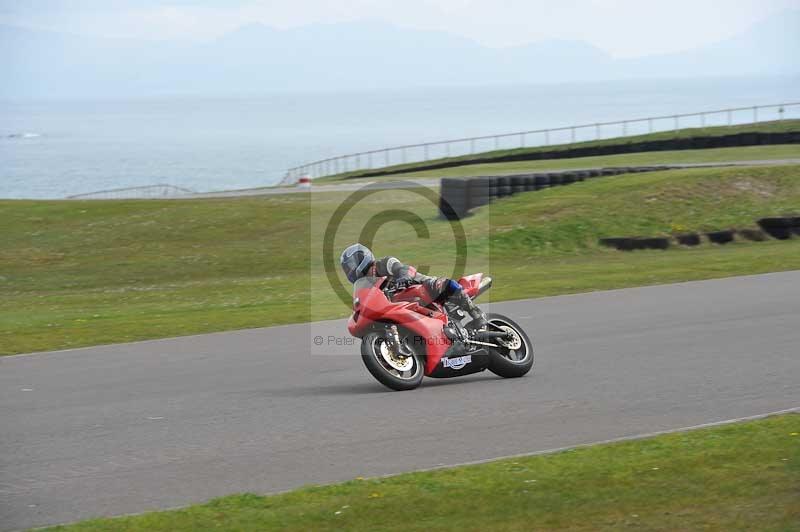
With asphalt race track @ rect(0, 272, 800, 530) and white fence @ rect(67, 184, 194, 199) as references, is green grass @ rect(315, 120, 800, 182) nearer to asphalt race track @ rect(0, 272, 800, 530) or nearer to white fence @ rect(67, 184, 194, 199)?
white fence @ rect(67, 184, 194, 199)

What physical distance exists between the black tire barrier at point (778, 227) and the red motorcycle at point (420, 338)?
15697mm

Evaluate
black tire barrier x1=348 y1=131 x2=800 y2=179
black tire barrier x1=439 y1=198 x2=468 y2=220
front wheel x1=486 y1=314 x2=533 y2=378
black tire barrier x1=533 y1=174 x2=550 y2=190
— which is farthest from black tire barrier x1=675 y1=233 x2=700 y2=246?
black tire barrier x1=348 y1=131 x2=800 y2=179

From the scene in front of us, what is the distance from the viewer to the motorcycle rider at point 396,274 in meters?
9.83

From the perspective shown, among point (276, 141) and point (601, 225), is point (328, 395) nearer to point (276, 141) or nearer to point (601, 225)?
point (601, 225)

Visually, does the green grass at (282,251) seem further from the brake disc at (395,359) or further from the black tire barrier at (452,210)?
the brake disc at (395,359)

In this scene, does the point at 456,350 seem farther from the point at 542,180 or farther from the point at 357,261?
the point at 542,180

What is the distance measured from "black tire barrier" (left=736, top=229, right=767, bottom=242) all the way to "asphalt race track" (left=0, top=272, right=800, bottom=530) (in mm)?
10525

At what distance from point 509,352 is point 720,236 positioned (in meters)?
15.1

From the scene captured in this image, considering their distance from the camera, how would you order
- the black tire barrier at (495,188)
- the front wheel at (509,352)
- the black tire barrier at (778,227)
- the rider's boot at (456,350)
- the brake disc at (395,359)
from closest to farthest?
the brake disc at (395,359), the rider's boot at (456,350), the front wheel at (509,352), the black tire barrier at (778,227), the black tire barrier at (495,188)

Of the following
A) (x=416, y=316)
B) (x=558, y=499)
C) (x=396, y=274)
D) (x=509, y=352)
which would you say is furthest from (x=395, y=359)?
(x=558, y=499)

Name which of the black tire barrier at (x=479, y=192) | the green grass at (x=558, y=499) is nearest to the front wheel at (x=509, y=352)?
the green grass at (x=558, y=499)

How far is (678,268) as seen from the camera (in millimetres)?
19828

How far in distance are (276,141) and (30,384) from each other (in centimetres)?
16544

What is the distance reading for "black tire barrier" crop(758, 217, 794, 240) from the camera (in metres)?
24.4
